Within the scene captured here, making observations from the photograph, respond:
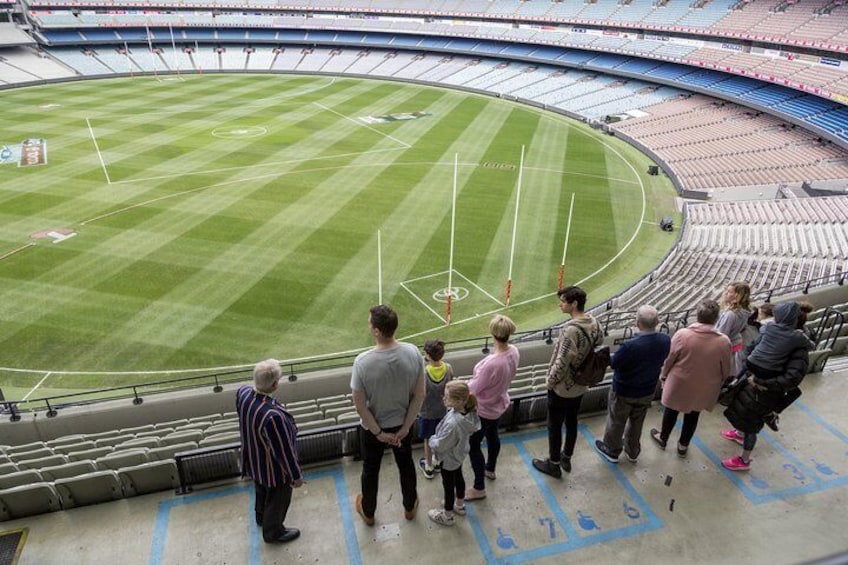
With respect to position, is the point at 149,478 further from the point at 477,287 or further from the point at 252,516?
the point at 477,287

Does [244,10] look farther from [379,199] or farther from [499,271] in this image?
[499,271]

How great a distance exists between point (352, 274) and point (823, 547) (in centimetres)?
1757

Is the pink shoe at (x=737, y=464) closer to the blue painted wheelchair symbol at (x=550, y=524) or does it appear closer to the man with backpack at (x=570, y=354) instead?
the man with backpack at (x=570, y=354)

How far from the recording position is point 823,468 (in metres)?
7.30

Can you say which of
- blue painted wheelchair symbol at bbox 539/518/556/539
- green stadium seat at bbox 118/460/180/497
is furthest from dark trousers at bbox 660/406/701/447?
green stadium seat at bbox 118/460/180/497

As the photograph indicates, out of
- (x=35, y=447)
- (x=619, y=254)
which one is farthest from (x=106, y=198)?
(x=619, y=254)

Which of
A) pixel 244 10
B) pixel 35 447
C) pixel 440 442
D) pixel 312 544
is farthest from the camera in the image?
pixel 244 10

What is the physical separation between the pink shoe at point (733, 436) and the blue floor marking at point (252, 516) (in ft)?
17.6

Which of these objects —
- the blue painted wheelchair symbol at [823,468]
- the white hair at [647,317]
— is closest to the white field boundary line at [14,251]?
the white hair at [647,317]

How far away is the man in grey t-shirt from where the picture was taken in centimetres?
538

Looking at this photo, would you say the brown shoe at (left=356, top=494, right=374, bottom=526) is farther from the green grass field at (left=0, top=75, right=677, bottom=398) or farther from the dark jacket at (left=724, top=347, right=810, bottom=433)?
the green grass field at (left=0, top=75, right=677, bottom=398)

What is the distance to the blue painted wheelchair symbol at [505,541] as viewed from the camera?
6.25 m

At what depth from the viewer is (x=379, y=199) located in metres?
29.5

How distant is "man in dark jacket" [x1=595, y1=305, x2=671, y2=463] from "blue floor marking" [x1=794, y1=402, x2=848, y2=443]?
3.08m
